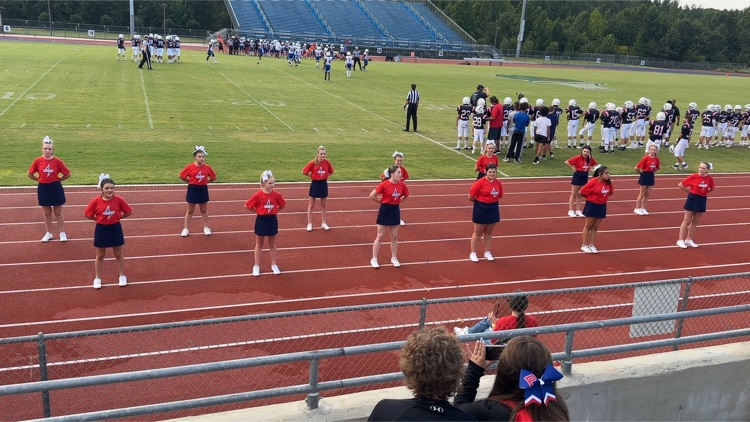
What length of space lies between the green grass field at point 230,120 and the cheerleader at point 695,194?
5.85 metres

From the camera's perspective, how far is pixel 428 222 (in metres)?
13.6

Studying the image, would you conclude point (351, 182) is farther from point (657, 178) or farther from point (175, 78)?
point (175, 78)

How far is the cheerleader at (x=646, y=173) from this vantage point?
14.3 m

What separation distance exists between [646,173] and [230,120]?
14.9 meters

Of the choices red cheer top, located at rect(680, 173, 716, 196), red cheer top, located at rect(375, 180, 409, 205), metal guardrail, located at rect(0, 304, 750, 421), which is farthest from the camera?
red cheer top, located at rect(680, 173, 716, 196)

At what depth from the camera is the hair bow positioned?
11.2ft

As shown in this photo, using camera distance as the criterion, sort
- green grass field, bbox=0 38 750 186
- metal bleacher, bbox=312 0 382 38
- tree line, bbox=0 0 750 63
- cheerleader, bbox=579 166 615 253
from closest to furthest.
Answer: cheerleader, bbox=579 166 615 253, green grass field, bbox=0 38 750 186, metal bleacher, bbox=312 0 382 38, tree line, bbox=0 0 750 63

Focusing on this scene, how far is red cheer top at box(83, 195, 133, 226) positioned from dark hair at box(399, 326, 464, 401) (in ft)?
22.5

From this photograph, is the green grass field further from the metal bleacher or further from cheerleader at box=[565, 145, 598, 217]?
the metal bleacher

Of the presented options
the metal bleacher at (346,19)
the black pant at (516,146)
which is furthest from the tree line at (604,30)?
the black pant at (516,146)

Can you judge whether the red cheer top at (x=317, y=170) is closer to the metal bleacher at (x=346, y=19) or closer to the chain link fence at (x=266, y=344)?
the chain link fence at (x=266, y=344)

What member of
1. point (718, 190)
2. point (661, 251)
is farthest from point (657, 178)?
point (661, 251)

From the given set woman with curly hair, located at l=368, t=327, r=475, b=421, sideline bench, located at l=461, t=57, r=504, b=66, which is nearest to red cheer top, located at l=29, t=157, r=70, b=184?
woman with curly hair, located at l=368, t=327, r=475, b=421

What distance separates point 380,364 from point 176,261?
4658 millimetres
